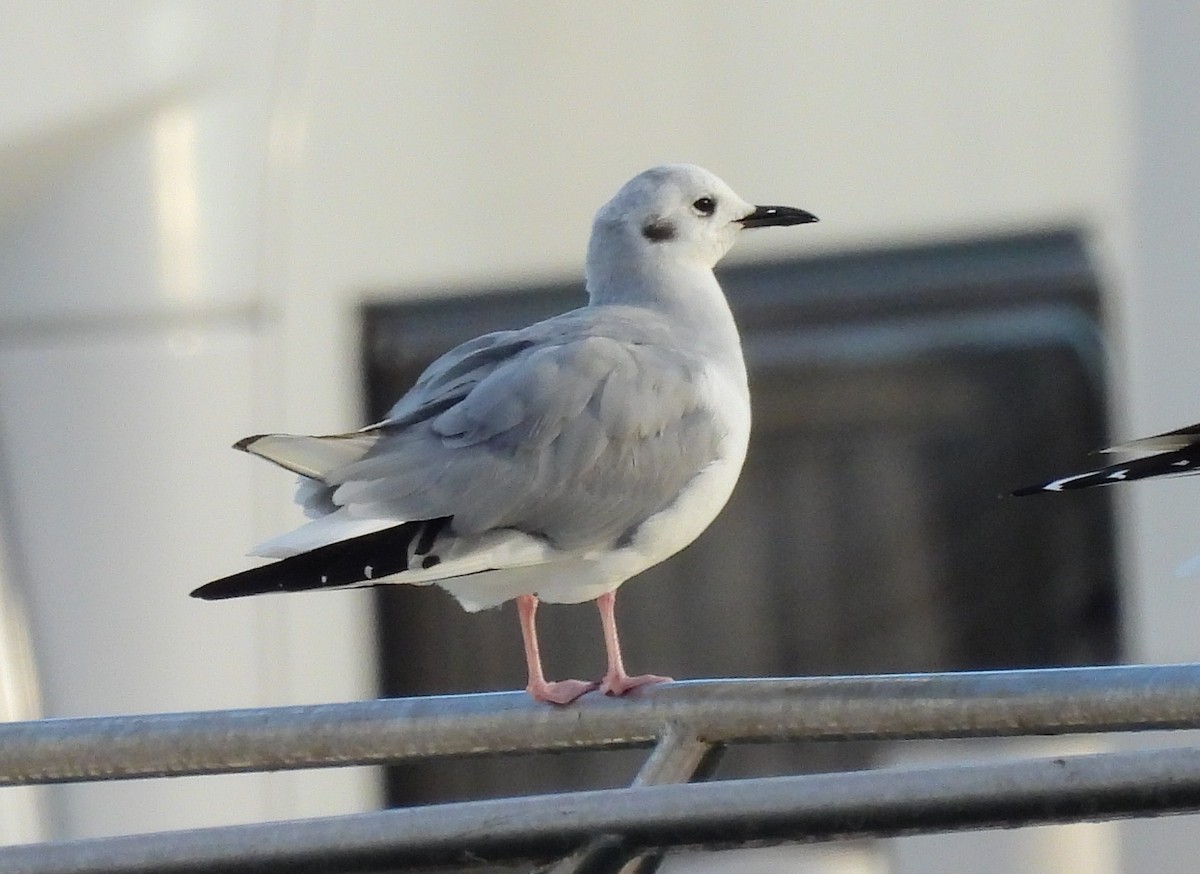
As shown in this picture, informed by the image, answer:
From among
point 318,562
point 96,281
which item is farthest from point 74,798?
point 318,562

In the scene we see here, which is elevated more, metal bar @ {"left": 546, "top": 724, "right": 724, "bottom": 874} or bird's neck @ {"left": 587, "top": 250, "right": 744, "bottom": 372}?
bird's neck @ {"left": 587, "top": 250, "right": 744, "bottom": 372}

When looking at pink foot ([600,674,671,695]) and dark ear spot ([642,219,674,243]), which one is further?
dark ear spot ([642,219,674,243])

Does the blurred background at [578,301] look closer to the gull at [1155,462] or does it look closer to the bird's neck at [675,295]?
the bird's neck at [675,295]

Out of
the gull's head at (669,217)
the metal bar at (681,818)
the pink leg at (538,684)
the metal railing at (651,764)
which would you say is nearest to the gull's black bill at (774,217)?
the gull's head at (669,217)

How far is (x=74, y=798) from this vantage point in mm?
3152

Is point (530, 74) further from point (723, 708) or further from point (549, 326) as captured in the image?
point (723, 708)

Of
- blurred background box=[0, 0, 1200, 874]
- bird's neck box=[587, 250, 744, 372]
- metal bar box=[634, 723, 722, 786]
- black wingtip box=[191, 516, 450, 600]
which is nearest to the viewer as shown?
metal bar box=[634, 723, 722, 786]

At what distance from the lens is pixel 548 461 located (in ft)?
5.32

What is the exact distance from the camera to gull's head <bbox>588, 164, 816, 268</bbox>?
1829mm

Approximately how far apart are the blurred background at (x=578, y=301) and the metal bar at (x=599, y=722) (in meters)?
2.04

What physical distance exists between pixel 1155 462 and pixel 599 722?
47cm

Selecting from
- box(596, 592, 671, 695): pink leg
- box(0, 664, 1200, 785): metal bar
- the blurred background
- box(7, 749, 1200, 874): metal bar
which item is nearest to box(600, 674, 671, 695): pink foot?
box(596, 592, 671, 695): pink leg

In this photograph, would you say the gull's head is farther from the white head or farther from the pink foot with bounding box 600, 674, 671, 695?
the pink foot with bounding box 600, 674, 671, 695

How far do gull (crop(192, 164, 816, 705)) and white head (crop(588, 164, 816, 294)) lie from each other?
0.08 metres
